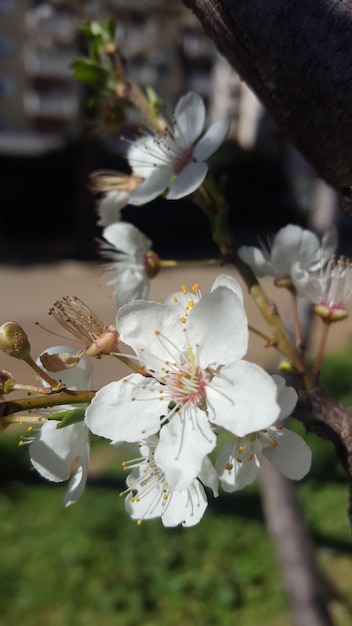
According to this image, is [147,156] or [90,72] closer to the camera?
[147,156]

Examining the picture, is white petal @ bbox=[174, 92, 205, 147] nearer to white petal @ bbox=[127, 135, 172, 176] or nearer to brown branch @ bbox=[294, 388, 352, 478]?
white petal @ bbox=[127, 135, 172, 176]

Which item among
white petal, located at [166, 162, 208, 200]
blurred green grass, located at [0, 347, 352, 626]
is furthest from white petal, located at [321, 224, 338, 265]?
blurred green grass, located at [0, 347, 352, 626]

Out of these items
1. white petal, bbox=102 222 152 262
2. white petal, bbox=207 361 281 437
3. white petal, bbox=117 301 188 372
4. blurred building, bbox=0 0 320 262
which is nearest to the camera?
white petal, bbox=207 361 281 437

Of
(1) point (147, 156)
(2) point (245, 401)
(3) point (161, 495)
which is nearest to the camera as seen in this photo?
(2) point (245, 401)

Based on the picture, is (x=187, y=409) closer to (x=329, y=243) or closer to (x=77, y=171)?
(x=329, y=243)

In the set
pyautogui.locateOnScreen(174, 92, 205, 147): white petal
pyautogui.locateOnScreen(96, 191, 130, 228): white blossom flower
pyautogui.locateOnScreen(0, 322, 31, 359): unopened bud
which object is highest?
pyautogui.locateOnScreen(174, 92, 205, 147): white petal

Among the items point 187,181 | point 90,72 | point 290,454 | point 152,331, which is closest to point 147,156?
point 187,181
